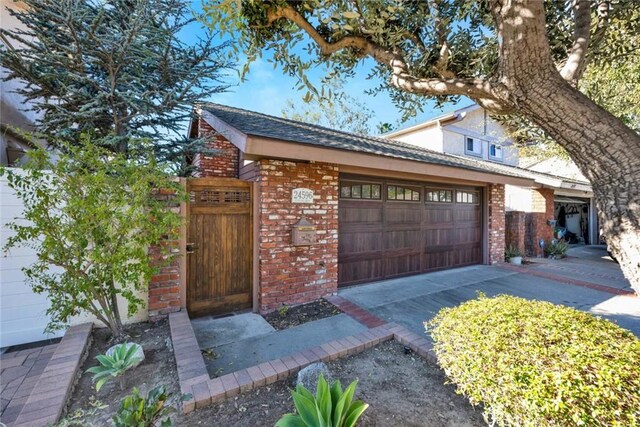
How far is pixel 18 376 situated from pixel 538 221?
1316 cm

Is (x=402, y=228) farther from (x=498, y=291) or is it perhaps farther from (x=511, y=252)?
(x=511, y=252)

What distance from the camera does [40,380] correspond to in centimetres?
231

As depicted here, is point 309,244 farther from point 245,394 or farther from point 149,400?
point 149,400

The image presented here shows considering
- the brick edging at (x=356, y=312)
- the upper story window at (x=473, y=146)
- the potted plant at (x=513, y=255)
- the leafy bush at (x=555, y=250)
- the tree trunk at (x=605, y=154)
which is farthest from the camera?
the upper story window at (x=473, y=146)

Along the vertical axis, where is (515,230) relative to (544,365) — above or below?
above

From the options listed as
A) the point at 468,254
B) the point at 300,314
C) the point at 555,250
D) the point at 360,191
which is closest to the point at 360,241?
the point at 360,191

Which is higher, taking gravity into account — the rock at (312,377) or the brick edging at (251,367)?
the rock at (312,377)

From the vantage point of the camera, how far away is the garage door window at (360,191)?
5438mm

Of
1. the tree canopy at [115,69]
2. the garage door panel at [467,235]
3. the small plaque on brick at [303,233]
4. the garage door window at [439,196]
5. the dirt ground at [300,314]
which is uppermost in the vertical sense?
the tree canopy at [115,69]

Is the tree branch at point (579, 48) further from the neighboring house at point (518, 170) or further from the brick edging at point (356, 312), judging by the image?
the neighboring house at point (518, 170)

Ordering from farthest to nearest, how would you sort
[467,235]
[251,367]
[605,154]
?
[467,235] < [251,367] < [605,154]

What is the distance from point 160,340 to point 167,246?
1230mm

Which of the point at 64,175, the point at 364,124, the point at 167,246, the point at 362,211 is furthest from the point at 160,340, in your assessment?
the point at 364,124

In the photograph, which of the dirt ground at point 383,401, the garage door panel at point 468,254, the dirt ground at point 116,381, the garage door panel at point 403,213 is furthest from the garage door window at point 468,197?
the dirt ground at point 116,381
